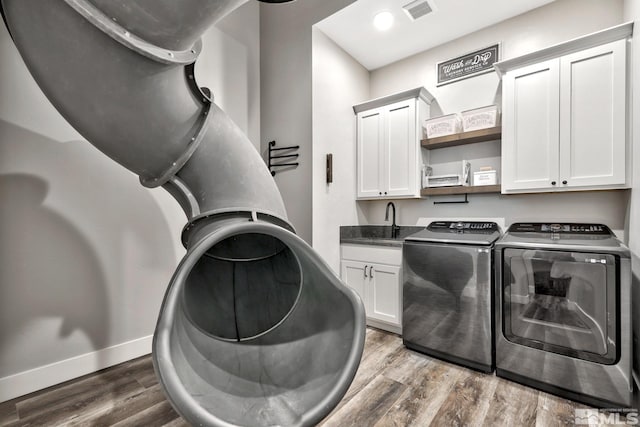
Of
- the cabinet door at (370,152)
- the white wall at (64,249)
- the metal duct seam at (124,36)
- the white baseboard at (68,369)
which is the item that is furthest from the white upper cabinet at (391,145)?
the white baseboard at (68,369)

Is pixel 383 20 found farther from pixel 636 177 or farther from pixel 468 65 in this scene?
pixel 636 177

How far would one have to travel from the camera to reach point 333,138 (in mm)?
2859

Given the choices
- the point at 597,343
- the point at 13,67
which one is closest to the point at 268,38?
the point at 13,67

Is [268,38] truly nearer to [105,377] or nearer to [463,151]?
[463,151]

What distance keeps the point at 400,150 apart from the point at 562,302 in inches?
69.1

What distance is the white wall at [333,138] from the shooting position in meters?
2.65

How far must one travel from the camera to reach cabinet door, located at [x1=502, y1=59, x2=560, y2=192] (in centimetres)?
209

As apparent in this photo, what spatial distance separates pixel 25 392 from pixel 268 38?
343cm

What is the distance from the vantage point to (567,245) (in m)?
1.76

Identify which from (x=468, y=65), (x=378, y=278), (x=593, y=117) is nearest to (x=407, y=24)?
(x=468, y=65)

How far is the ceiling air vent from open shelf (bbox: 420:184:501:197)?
1.54 metres

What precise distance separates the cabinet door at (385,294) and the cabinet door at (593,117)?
4.83ft

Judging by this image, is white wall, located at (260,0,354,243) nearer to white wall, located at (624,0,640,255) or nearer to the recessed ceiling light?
the recessed ceiling light

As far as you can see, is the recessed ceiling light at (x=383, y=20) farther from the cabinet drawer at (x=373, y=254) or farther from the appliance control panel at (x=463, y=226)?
the cabinet drawer at (x=373, y=254)
